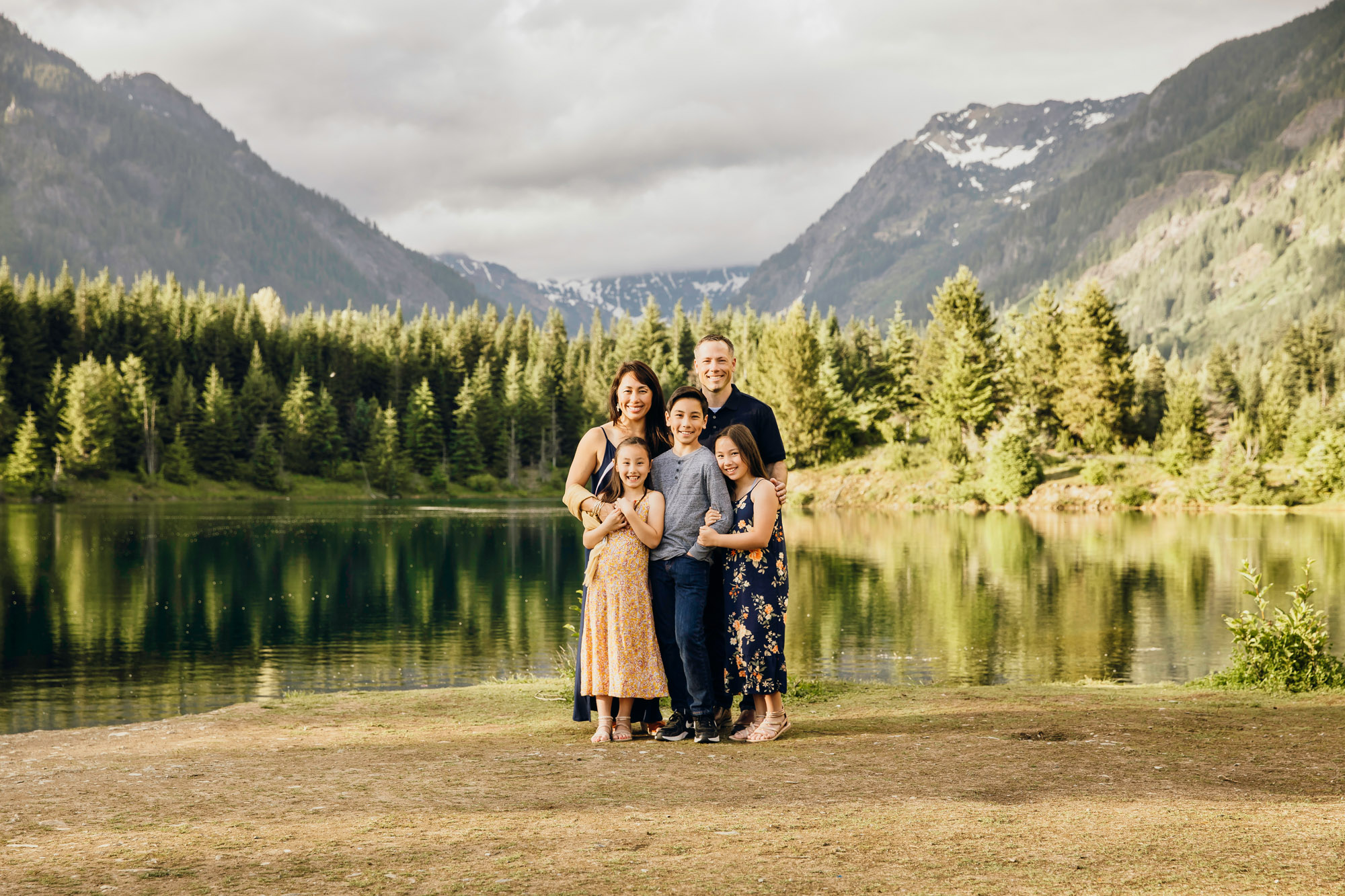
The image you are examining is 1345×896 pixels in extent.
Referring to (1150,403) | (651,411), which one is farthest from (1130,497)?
(651,411)

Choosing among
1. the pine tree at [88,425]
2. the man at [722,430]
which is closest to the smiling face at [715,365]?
the man at [722,430]

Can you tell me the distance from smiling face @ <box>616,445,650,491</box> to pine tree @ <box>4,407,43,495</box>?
78.9 meters

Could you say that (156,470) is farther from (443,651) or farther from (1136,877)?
(1136,877)

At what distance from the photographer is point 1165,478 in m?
60.2

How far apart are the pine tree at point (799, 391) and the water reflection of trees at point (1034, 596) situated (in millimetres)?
25547

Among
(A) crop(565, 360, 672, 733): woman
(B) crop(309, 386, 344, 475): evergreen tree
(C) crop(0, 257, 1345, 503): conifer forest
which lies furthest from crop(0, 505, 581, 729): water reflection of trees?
(B) crop(309, 386, 344, 475): evergreen tree

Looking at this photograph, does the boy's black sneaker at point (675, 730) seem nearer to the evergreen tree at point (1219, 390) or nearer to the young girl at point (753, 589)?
the young girl at point (753, 589)

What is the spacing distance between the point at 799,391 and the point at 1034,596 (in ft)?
159

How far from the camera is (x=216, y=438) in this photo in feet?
286

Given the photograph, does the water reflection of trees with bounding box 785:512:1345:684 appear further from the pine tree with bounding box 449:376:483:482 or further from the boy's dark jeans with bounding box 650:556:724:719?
the pine tree with bounding box 449:376:483:482

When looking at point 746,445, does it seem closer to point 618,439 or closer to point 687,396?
point 687,396

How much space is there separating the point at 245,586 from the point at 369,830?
26642mm

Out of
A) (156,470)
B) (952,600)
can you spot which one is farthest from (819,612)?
(156,470)

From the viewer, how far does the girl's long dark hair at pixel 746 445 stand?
26.9ft
